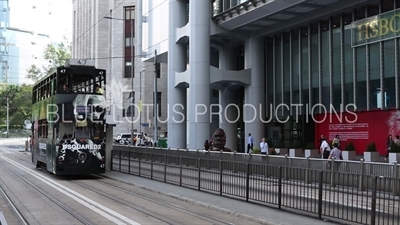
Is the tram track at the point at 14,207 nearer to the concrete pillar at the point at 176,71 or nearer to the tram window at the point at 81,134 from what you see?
the tram window at the point at 81,134

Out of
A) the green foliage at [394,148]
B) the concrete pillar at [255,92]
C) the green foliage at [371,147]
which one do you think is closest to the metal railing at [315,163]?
the green foliage at [394,148]

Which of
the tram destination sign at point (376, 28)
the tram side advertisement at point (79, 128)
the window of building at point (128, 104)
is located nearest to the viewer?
the tram side advertisement at point (79, 128)

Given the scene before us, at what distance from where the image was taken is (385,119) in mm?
28406

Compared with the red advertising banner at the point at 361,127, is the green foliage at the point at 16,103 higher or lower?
higher

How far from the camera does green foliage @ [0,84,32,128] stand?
102 metres

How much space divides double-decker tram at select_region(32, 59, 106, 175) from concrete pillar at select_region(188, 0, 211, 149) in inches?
568

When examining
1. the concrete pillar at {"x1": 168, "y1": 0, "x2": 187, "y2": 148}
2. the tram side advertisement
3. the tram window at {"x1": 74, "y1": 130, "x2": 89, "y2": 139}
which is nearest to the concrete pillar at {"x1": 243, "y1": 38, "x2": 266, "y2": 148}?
the concrete pillar at {"x1": 168, "y1": 0, "x2": 187, "y2": 148}

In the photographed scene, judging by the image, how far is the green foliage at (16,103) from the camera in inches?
4001

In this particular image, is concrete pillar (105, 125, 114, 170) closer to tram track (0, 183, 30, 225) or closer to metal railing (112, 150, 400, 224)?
metal railing (112, 150, 400, 224)

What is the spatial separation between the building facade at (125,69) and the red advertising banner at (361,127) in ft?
120

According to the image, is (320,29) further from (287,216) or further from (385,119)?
(287,216)

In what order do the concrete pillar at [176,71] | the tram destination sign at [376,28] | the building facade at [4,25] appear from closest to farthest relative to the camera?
the tram destination sign at [376,28] < the concrete pillar at [176,71] < the building facade at [4,25]

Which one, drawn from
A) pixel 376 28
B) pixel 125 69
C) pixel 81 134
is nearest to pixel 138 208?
pixel 81 134

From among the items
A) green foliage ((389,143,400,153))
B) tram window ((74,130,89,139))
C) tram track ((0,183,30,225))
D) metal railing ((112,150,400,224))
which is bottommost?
tram track ((0,183,30,225))
